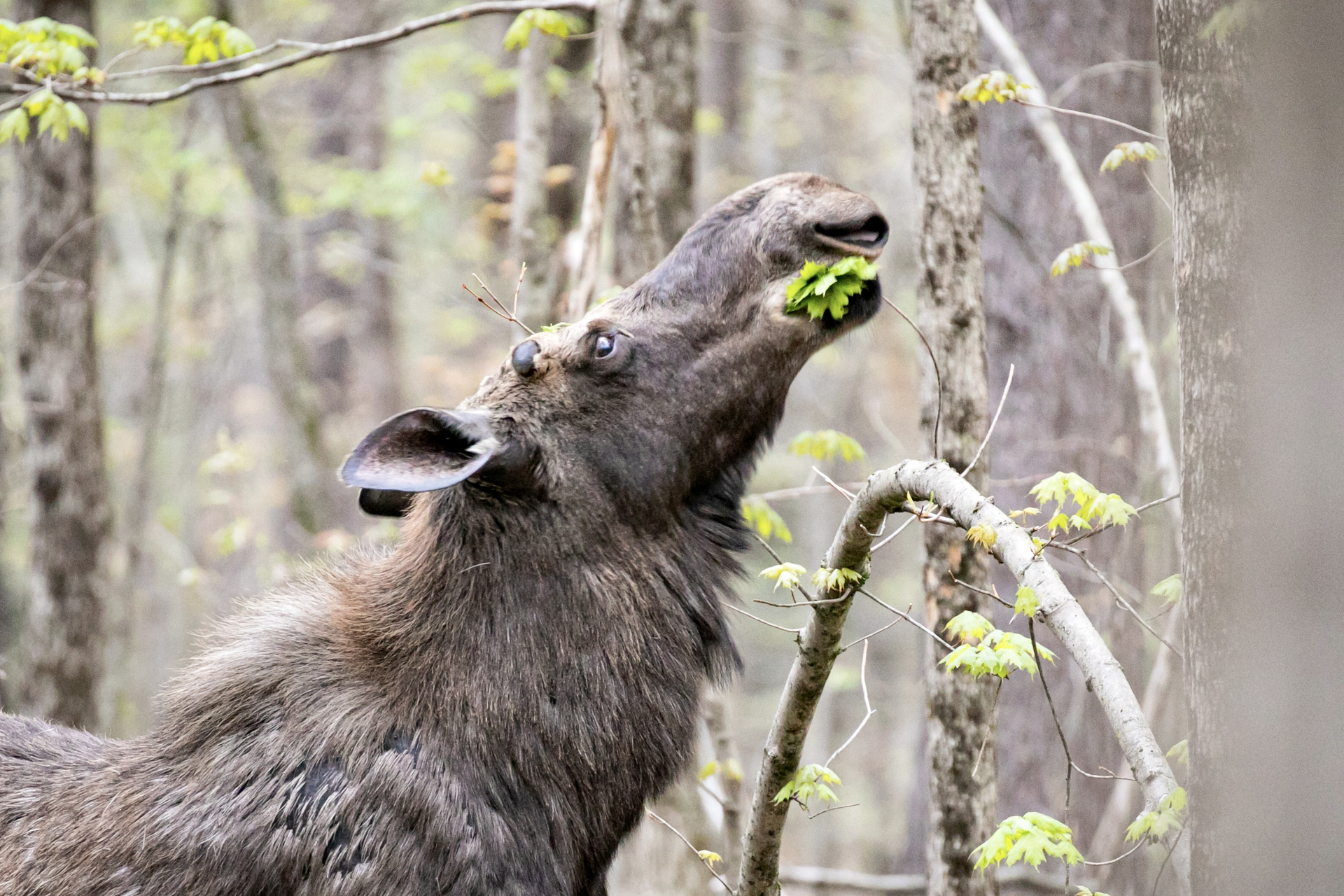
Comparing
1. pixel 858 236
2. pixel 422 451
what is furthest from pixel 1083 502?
pixel 422 451

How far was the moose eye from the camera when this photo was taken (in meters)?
3.91

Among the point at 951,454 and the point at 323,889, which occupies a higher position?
the point at 951,454

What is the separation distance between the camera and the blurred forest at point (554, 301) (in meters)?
6.77

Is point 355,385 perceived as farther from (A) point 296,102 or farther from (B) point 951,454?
(B) point 951,454

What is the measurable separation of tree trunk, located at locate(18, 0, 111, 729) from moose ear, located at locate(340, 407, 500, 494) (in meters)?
4.84

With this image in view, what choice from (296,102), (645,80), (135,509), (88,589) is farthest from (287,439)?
(296,102)

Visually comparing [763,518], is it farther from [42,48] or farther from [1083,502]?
[42,48]

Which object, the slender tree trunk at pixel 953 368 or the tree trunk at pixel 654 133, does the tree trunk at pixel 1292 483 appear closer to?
the slender tree trunk at pixel 953 368

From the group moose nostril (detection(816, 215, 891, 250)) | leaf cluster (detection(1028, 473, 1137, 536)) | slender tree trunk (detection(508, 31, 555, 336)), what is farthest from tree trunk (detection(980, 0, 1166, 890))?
leaf cluster (detection(1028, 473, 1137, 536))

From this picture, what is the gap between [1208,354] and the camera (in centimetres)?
256

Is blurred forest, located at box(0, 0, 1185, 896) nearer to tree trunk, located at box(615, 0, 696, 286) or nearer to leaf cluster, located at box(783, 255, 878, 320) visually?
tree trunk, located at box(615, 0, 696, 286)

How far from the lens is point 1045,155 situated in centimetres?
690

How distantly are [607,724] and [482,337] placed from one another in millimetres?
13426

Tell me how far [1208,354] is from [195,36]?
4.43 m
